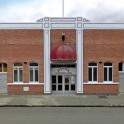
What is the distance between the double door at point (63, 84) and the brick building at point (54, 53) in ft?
2.58

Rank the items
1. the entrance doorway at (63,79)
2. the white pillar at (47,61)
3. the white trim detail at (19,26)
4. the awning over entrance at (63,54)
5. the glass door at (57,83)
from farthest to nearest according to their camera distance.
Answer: the glass door at (57,83)
the entrance doorway at (63,79)
the white pillar at (47,61)
the white trim detail at (19,26)
the awning over entrance at (63,54)

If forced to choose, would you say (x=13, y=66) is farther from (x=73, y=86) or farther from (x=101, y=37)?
(x=101, y=37)

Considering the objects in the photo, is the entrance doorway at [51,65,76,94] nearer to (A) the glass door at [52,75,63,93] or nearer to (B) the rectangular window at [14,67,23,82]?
(A) the glass door at [52,75,63,93]

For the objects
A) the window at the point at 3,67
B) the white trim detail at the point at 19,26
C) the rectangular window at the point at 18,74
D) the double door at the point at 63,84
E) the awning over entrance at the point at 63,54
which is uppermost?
the white trim detail at the point at 19,26

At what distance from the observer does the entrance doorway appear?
34.6 m

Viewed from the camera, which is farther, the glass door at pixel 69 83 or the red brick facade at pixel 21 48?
the glass door at pixel 69 83

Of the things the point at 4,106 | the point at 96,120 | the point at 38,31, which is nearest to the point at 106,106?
the point at 4,106

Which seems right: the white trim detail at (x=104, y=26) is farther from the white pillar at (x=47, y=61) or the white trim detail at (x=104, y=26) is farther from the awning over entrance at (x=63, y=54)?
the white pillar at (x=47, y=61)

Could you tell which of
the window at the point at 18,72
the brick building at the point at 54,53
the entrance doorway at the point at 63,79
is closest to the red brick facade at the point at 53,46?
the brick building at the point at 54,53

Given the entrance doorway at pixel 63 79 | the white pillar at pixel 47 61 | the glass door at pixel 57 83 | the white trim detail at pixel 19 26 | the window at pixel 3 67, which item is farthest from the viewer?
the glass door at pixel 57 83

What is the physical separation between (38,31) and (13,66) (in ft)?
13.7

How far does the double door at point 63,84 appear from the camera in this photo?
3484 centimetres

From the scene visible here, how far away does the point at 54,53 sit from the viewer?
33.2 meters

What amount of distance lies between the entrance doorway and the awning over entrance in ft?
5.48
